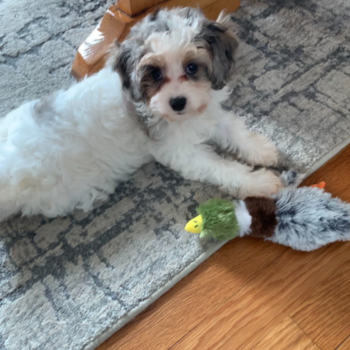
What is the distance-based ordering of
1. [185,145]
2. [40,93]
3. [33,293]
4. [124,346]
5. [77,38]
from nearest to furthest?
[124,346]
[33,293]
[185,145]
[40,93]
[77,38]

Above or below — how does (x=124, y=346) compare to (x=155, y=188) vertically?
below

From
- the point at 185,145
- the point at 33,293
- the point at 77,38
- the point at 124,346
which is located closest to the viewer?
the point at 124,346

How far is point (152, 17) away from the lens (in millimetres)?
1317

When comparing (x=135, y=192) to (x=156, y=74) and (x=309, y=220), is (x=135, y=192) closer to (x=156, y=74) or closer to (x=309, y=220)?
(x=156, y=74)

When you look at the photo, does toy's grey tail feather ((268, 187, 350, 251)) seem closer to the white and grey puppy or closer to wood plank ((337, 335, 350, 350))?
the white and grey puppy

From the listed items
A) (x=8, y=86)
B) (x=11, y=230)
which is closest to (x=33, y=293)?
(x=11, y=230)

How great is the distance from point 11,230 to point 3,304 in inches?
12.8

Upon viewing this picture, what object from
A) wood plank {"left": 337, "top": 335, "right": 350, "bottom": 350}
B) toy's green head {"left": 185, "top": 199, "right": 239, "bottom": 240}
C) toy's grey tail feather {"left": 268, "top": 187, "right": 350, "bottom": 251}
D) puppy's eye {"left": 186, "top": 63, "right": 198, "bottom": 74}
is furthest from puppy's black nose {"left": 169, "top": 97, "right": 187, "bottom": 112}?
wood plank {"left": 337, "top": 335, "right": 350, "bottom": 350}

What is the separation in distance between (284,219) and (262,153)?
0.36 metres

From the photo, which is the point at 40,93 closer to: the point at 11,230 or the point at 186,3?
the point at 11,230

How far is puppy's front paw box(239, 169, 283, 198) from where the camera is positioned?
149 centimetres

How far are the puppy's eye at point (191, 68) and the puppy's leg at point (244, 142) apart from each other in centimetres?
43

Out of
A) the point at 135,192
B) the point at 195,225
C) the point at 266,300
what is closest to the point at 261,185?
the point at 195,225

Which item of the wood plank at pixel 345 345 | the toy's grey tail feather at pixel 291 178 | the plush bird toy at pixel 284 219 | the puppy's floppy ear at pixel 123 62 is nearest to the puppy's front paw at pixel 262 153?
the toy's grey tail feather at pixel 291 178
